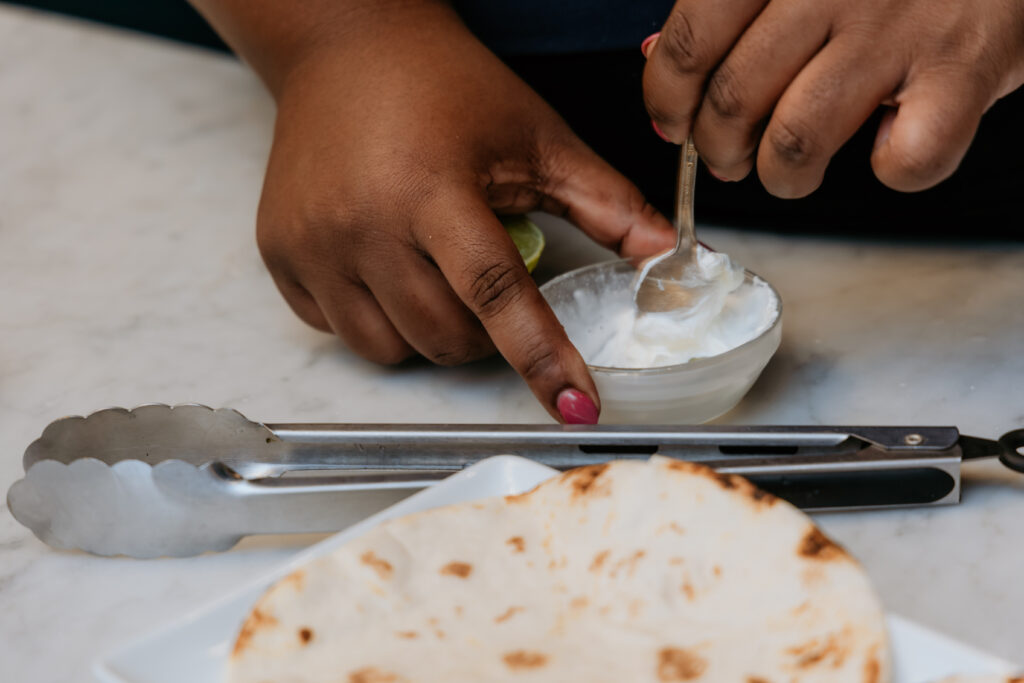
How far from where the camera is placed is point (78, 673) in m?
0.71

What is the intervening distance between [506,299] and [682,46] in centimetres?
25

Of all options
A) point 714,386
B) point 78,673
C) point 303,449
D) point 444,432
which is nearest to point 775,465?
point 714,386

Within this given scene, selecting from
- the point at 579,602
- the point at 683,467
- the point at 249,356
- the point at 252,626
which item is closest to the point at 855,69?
the point at 683,467

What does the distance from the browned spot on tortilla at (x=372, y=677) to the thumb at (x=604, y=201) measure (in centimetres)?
58

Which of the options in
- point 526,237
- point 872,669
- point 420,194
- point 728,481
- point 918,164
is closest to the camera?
point 872,669

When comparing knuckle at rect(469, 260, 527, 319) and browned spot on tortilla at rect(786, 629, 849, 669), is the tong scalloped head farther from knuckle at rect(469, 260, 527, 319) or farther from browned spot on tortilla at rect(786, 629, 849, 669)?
browned spot on tortilla at rect(786, 629, 849, 669)

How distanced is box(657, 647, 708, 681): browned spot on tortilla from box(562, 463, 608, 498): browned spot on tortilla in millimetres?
109

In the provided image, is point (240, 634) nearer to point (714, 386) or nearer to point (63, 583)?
point (63, 583)

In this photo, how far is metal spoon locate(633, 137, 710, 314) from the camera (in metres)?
0.93

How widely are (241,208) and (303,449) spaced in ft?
2.37

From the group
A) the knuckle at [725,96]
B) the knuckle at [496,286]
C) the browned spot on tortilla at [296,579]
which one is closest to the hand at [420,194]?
the knuckle at [496,286]

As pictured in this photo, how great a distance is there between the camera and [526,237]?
42.9 inches

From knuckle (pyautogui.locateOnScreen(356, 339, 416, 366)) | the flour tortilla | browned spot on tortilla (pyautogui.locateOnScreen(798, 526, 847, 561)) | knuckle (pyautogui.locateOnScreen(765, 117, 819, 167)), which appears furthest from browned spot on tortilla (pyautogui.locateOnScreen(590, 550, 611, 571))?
knuckle (pyautogui.locateOnScreen(356, 339, 416, 366))

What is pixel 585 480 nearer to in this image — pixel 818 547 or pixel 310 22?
pixel 818 547
